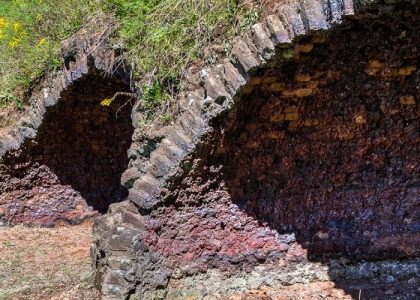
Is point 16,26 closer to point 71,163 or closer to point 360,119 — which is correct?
point 71,163

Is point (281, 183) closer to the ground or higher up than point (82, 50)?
closer to the ground

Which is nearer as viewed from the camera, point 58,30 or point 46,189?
point 58,30

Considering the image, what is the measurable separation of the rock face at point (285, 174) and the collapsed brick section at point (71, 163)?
213cm

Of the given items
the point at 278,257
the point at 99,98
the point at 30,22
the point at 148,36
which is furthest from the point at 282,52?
the point at 30,22

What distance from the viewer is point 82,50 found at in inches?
206

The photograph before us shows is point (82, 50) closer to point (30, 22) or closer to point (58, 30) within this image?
point (58, 30)

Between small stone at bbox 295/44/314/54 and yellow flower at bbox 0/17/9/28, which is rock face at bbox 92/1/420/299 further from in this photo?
yellow flower at bbox 0/17/9/28

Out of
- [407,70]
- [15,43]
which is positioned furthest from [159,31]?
[15,43]

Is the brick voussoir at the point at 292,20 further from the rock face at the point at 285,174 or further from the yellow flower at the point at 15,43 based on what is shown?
the yellow flower at the point at 15,43

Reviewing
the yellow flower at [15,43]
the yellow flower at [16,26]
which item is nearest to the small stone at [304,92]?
the yellow flower at [15,43]

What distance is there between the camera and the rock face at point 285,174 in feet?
12.6

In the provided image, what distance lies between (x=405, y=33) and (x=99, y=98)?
343 centimetres

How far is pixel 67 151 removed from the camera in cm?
669

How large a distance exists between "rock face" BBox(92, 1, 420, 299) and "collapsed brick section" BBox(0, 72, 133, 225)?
2.13 m
